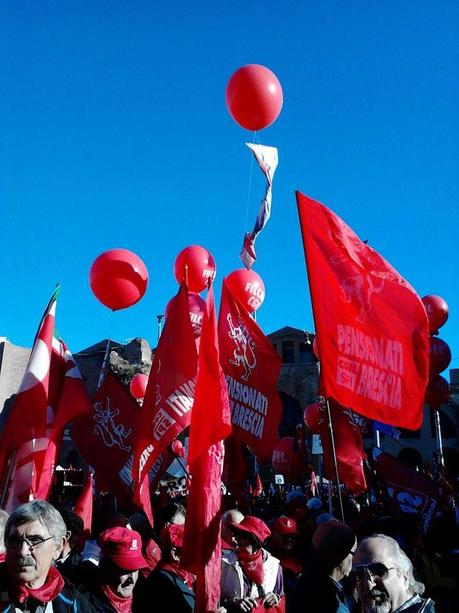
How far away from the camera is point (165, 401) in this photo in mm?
4527

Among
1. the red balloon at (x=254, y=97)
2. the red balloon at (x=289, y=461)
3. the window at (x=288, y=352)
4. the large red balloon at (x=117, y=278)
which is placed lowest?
the red balloon at (x=289, y=461)

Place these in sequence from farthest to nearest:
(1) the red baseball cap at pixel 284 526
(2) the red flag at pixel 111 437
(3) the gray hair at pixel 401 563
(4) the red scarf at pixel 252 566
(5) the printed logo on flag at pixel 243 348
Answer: (2) the red flag at pixel 111 437, (5) the printed logo on flag at pixel 243 348, (1) the red baseball cap at pixel 284 526, (4) the red scarf at pixel 252 566, (3) the gray hair at pixel 401 563

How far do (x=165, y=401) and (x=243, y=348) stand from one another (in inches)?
81.0

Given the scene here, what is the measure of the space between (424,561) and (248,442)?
2442 mm

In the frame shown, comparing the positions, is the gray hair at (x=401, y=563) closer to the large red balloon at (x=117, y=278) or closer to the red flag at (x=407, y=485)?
the red flag at (x=407, y=485)

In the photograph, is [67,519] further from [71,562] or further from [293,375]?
[293,375]

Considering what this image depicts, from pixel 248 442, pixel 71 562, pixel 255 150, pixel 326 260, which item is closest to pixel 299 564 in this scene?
pixel 248 442

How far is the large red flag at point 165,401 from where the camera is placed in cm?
442

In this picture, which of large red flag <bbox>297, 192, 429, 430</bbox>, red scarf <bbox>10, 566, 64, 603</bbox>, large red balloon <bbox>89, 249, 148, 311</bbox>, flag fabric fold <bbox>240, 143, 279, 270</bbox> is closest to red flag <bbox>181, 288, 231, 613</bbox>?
large red flag <bbox>297, 192, 429, 430</bbox>

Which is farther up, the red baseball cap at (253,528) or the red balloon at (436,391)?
the red balloon at (436,391)

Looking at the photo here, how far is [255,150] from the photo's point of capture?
636 centimetres

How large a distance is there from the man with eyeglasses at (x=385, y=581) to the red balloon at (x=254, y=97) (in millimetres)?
5206

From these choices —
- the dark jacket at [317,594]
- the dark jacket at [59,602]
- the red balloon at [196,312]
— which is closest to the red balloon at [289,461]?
the red balloon at [196,312]

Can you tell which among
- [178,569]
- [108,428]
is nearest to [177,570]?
[178,569]
